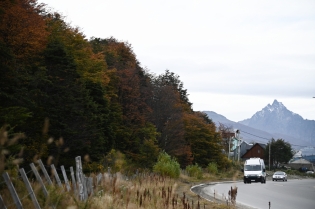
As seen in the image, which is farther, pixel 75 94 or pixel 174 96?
pixel 174 96

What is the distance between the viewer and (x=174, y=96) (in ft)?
261

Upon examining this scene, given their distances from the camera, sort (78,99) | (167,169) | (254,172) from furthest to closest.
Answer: (254,172) < (167,169) < (78,99)

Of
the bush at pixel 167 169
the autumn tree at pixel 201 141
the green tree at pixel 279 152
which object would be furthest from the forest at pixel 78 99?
the green tree at pixel 279 152

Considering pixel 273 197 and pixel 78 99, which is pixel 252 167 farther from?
pixel 273 197

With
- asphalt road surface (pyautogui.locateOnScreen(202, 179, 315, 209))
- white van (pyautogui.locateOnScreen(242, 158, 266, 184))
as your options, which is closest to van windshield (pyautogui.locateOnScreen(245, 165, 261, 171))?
white van (pyautogui.locateOnScreen(242, 158, 266, 184))

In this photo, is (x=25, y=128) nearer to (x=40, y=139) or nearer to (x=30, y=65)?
(x=40, y=139)

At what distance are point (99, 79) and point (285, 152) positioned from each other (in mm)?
120668

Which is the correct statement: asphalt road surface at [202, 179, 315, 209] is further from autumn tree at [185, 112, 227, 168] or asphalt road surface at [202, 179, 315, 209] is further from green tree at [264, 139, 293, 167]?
green tree at [264, 139, 293, 167]

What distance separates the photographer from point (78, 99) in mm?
41344

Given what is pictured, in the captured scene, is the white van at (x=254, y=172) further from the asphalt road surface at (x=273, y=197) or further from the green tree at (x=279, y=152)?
the green tree at (x=279, y=152)

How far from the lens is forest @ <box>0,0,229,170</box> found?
108 ft

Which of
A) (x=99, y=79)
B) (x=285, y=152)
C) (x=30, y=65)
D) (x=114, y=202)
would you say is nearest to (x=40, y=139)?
(x=30, y=65)

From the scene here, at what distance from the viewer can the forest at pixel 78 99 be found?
33000mm

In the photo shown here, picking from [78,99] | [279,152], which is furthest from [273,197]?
[279,152]
